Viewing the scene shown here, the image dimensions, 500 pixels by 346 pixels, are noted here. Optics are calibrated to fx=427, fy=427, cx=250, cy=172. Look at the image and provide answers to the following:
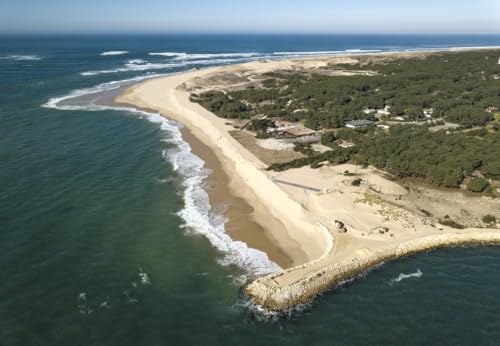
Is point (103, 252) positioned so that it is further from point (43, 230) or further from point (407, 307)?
point (407, 307)

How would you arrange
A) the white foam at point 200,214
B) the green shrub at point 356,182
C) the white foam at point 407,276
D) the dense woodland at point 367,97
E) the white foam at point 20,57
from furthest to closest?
the white foam at point 20,57 < the dense woodland at point 367,97 < the green shrub at point 356,182 < the white foam at point 200,214 < the white foam at point 407,276

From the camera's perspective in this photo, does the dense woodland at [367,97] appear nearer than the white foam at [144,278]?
No

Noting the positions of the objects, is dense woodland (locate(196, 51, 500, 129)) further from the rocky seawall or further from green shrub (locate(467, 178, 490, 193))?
the rocky seawall

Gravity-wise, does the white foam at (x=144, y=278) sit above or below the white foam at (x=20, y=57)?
below

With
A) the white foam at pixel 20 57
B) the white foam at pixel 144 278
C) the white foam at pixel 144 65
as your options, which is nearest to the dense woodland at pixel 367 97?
the white foam at pixel 144 278

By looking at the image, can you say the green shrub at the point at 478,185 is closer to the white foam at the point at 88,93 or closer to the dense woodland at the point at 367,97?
the dense woodland at the point at 367,97

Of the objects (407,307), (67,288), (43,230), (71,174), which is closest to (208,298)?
(67,288)
